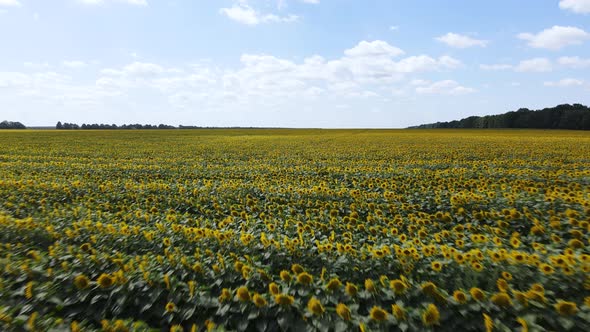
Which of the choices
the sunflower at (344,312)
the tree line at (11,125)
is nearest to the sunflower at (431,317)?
the sunflower at (344,312)

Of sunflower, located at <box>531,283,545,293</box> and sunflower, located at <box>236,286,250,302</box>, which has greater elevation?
sunflower, located at <box>531,283,545,293</box>

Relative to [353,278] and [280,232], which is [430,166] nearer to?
[280,232]

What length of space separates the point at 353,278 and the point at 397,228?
81.6 inches

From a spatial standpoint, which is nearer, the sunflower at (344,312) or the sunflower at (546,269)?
the sunflower at (344,312)

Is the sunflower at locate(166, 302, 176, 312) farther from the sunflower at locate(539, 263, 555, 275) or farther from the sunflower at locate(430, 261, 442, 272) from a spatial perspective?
the sunflower at locate(539, 263, 555, 275)

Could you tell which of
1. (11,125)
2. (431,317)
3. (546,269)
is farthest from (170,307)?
(11,125)

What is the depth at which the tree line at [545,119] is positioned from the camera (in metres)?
64.8

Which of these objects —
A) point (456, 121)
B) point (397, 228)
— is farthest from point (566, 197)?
point (456, 121)

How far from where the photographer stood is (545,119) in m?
71.9

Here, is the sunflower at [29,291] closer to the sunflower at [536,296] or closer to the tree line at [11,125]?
the sunflower at [536,296]

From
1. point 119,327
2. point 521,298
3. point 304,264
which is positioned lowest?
point 304,264

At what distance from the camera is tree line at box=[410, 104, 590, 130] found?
64750 millimetres

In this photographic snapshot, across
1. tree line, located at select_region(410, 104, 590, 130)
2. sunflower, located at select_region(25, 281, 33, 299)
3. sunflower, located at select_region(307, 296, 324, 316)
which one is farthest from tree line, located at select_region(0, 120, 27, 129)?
tree line, located at select_region(410, 104, 590, 130)

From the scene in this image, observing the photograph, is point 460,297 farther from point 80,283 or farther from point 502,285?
point 80,283
